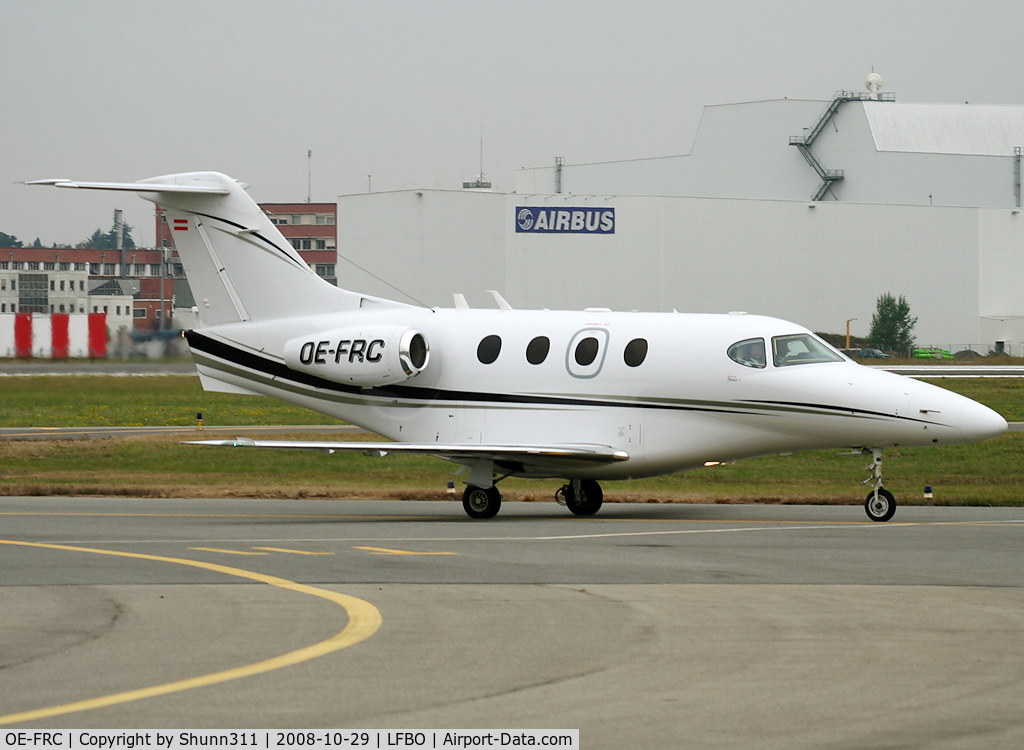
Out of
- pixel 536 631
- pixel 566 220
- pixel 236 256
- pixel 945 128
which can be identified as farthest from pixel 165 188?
pixel 945 128

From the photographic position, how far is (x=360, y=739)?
7.23 m

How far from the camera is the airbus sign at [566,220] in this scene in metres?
96.8

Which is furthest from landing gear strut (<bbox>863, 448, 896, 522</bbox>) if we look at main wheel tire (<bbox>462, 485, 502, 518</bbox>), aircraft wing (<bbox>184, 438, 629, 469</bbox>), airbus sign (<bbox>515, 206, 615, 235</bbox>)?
airbus sign (<bbox>515, 206, 615, 235</bbox>)

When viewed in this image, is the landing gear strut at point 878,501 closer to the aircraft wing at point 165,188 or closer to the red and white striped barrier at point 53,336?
the aircraft wing at point 165,188

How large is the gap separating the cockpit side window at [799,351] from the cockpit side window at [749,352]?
18 centimetres

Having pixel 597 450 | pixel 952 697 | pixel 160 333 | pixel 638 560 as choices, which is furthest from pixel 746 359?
pixel 160 333

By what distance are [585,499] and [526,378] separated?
7.45ft

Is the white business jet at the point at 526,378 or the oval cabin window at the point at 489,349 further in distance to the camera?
the oval cabin window at the point at 489,349

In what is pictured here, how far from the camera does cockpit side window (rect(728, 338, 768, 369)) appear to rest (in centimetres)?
2022

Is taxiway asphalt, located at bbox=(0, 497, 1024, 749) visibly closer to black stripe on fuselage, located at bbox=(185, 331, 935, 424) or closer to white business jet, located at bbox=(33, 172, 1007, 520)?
white business jet, located at bbox=(33, 172, 1007, 520)

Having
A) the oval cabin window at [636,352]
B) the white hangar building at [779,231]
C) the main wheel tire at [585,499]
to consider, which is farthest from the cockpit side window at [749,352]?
the white hangar building at [779,231]

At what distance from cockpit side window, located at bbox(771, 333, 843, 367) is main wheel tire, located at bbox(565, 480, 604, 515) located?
150 inches

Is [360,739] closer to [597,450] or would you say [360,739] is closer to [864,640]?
[864,640]

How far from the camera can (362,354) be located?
22.2 meters
